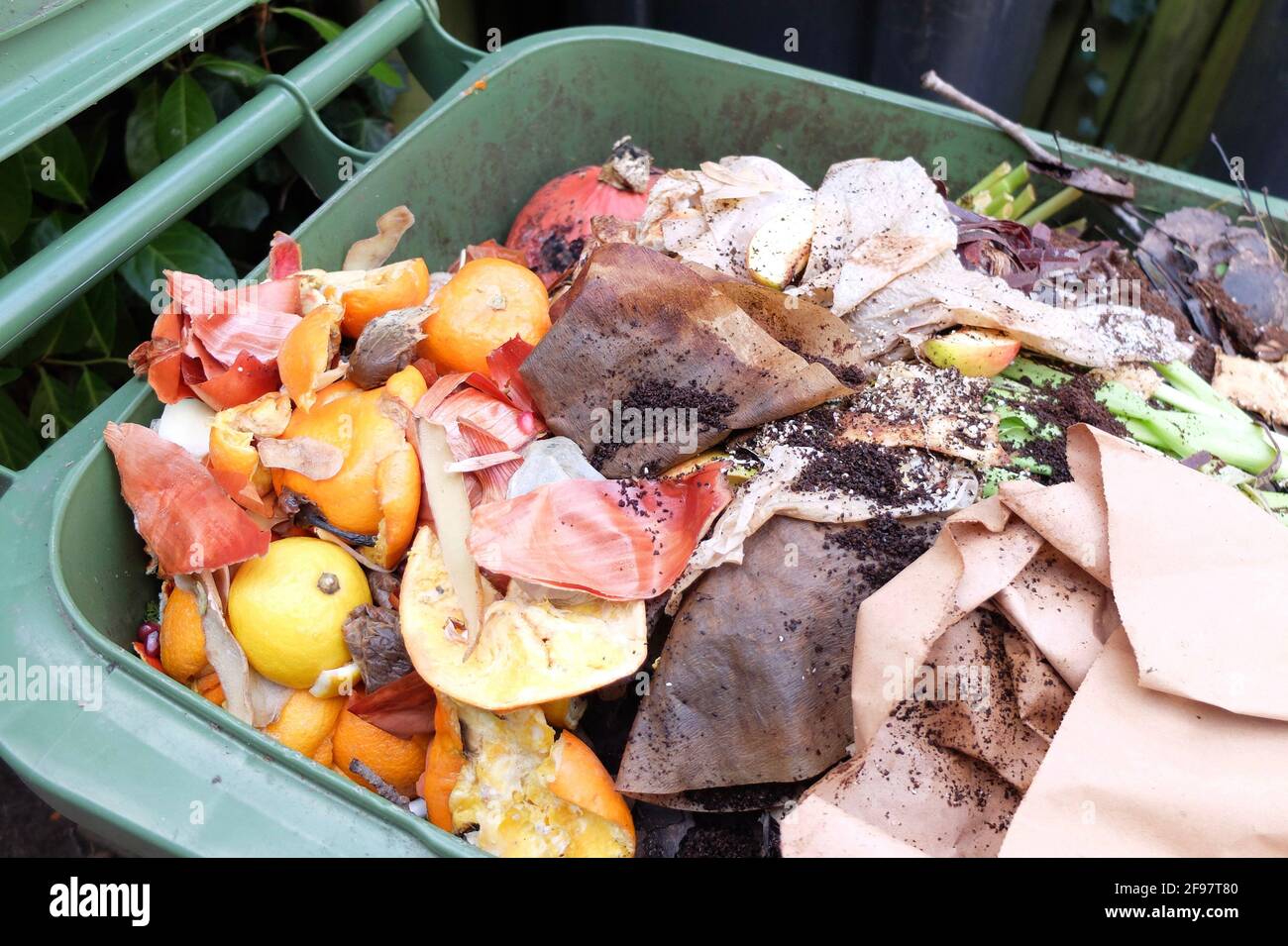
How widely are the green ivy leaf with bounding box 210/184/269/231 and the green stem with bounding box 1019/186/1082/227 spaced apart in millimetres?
1569

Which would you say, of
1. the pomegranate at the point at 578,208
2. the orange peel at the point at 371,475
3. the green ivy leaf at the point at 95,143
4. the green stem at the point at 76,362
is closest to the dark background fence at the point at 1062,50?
the pomegranate at the point at 578,208

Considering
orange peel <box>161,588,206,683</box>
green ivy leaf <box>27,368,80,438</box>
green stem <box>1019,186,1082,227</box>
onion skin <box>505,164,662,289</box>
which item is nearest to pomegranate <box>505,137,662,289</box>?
onion skin <box>505,164,662,289</box>

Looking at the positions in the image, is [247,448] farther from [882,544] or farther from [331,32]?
[331,32]

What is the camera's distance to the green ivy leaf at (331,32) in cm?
204

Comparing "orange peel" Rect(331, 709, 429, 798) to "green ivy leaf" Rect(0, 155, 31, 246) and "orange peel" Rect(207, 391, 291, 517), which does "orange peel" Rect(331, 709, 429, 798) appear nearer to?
"orange peel" Rect(207, 391, 291, 517)

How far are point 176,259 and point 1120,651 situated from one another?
1.76 m

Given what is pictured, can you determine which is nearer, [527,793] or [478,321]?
[527,793]

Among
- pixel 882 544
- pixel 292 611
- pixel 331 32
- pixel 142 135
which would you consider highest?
pixel 331 32

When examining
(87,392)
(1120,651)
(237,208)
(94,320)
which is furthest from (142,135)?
(1120,651)

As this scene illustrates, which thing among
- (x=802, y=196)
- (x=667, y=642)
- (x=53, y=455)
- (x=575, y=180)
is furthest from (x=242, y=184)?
(x=667, y=642)

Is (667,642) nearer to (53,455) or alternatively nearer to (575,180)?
(53,455)

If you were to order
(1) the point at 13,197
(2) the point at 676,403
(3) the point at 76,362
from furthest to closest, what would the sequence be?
1. (3) the point at 76,362
2. (1) the point at 13,197
3. (2) the point at 676,403

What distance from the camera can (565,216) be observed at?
177cm

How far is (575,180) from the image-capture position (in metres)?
1.84
